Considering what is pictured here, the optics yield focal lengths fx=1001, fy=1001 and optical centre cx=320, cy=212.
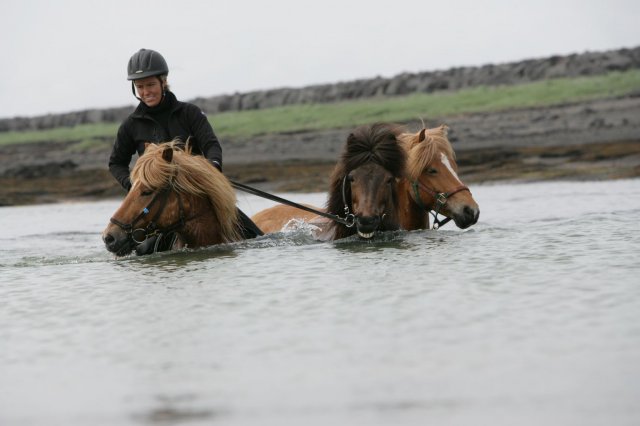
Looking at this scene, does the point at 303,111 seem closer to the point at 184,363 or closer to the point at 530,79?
the point at 530,79

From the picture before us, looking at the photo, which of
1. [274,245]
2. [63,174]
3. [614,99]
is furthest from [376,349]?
[63,174]

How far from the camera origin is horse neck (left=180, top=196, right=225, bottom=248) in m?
8.20

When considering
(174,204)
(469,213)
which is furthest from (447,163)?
(174,204)

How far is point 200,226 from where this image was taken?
324 inches

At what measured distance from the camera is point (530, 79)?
34438mm

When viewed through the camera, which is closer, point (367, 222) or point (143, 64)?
point (367, 222)

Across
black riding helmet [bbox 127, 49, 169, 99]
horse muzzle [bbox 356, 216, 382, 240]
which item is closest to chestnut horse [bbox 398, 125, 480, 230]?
horse muzzle [bbox 356, 216, 382, 240]

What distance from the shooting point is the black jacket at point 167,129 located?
8664mm

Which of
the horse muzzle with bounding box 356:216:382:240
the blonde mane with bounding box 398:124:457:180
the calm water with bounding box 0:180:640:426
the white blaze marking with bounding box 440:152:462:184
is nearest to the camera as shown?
the calm water with bounding box 0:180:640:426

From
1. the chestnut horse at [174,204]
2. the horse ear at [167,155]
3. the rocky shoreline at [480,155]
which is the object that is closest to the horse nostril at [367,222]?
the chestnut horse at [174,204]

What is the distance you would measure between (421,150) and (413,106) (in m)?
24.2

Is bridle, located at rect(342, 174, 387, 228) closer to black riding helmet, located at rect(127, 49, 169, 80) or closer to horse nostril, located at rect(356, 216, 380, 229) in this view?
horse nostril, located at rect(356, 216, 380, 229)

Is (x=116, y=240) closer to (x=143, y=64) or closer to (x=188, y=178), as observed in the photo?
(x=188, y=178)

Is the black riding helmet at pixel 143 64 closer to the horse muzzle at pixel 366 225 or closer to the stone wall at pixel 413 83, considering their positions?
the horse muzzle at pixel 366 225
